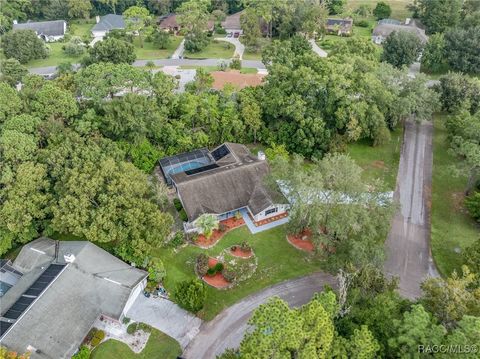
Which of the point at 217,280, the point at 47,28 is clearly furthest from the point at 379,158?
the point at 47,28

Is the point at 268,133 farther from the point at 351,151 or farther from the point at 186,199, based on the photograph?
the point at 186,199

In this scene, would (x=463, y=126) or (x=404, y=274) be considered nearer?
(x=404, y=274)

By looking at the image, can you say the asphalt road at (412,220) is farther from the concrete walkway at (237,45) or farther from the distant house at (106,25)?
the distant house at (106,25)

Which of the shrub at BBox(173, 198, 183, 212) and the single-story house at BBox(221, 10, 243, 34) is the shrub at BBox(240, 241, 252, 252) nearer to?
the shrub at BBox(173, 198, 183, 212)

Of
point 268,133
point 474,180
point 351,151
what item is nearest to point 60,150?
point 268,133

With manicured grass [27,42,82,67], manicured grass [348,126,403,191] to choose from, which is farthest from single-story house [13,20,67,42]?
manicured grass [348,126,403,191]

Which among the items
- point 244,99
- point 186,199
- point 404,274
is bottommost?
point 404,274
